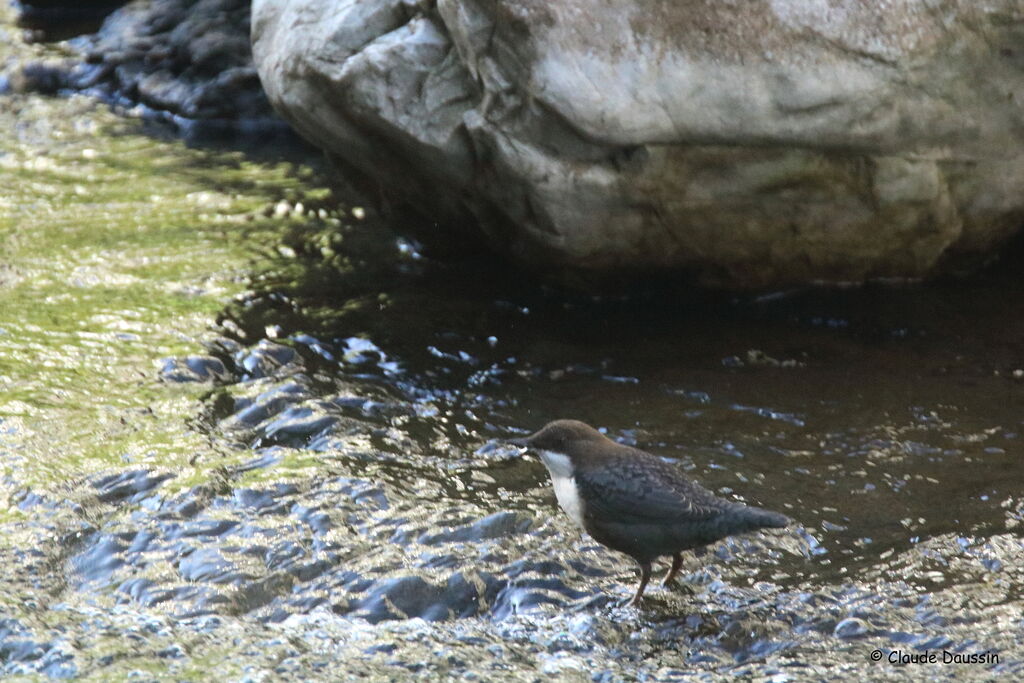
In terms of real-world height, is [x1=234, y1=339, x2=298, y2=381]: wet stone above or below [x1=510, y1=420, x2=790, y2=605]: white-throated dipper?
Answer: below

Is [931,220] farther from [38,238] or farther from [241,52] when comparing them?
[241,52]

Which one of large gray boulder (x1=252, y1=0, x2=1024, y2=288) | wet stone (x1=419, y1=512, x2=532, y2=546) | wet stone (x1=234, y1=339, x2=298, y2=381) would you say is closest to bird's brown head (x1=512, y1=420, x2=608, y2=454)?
wet stone (x1=419, y1=512, x2=532, y2=546)

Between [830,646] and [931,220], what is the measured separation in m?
3.02

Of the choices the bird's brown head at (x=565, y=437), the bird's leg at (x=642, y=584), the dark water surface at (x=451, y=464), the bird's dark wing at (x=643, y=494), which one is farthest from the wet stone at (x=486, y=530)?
the bird's leg at (x=642, y=584)

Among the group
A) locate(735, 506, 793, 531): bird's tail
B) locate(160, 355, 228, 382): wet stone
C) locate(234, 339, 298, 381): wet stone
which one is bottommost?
locate(160, 355, 228, 382): wet stone

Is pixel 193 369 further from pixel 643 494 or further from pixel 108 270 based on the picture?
pixel 643 494

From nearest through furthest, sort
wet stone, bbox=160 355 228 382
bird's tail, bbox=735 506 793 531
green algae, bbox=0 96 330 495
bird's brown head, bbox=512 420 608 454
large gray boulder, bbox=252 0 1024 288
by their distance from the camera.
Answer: bird's tail, bbox=735 506 793 531 < bird's brown head, bbox=512 420 608 454 < green algae, bbox=0 96 330 495 < large gray boulder, bbox=252 0 1024 288 < wet stone, bbox=160 355 228 382

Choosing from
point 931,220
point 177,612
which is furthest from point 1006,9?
point 177,612

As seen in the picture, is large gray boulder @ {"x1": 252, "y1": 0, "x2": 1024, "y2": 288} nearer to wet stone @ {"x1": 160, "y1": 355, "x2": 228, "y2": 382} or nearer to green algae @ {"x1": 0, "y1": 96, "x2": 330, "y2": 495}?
wet stone @ {"x1": 160, "y1": 355, "x2": 228, "y2": 382}

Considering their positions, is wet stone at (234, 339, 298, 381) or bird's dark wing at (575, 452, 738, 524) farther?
wet stone at (234, 339, 298, 381)

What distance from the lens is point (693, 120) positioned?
17.8ft

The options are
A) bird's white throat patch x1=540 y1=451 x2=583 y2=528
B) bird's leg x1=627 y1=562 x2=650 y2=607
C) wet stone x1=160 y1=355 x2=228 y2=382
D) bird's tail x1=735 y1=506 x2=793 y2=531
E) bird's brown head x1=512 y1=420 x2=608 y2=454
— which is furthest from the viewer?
wet stone x1=160 y1=355 x2=228 y2=382

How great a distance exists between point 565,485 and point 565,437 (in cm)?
19

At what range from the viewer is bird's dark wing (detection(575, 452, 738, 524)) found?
393cm
